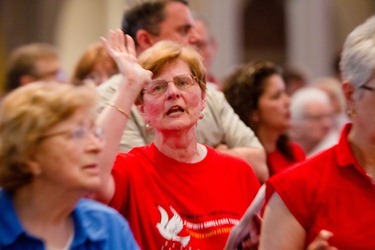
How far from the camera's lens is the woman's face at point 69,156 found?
124 inches

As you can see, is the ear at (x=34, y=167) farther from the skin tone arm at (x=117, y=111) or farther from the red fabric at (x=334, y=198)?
the red fabric at (x=334, y=198)

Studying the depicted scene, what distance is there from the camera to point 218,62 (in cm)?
1591

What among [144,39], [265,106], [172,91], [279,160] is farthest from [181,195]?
[265,106]

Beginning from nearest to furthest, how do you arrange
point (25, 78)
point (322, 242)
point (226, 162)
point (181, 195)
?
point (322, 242), point (181, 195), point (226, 162), point (25, 78)

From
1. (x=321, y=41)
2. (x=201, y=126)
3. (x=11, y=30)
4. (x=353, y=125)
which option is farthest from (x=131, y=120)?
(x=321, y=41)

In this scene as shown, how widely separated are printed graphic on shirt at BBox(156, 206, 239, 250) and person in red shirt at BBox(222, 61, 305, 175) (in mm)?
1733

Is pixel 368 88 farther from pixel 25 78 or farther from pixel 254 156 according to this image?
pixel 25 78

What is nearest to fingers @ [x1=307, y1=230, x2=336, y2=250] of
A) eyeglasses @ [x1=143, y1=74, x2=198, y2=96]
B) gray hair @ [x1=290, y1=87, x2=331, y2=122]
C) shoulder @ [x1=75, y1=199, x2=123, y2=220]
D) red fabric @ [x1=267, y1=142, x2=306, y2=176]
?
shoulder @ [x1=75, y1=199, x2=123, y2=220]

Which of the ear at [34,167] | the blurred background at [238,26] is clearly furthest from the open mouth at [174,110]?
the blurred background at [238,26]

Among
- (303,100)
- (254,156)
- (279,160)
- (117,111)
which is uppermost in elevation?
(117,111)

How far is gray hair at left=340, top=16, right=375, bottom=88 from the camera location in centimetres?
348

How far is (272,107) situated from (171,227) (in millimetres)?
2141

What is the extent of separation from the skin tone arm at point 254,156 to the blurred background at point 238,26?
9.83 m

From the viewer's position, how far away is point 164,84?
3.96 m
